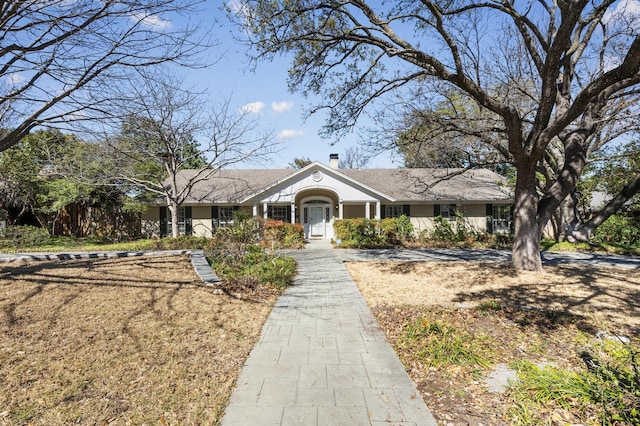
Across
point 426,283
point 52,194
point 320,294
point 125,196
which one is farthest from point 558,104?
point 52,194

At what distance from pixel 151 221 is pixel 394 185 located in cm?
1584

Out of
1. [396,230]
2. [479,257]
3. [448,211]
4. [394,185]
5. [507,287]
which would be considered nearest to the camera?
[507,287]

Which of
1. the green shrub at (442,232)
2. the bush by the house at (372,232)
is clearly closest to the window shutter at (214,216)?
the bush by the house at (372,232)

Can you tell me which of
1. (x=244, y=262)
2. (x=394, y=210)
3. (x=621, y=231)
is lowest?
(x=244, y=262)

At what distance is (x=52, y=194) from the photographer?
16625 mm

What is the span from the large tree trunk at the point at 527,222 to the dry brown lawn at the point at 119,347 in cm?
801

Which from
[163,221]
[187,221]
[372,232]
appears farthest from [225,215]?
[372,232]

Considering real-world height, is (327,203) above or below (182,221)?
above

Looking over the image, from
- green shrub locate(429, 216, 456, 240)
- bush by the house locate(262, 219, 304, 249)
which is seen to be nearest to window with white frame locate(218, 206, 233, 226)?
bush by the house locate(262, 219, 304, 249)

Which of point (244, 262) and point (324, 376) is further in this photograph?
point (244, 262)

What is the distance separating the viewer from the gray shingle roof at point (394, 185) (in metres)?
19.8

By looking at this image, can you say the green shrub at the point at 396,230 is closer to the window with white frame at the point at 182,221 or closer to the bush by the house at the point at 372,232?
the bush by the house at the point at 372,232

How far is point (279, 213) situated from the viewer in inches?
816

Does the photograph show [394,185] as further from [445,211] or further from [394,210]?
[445,211]
